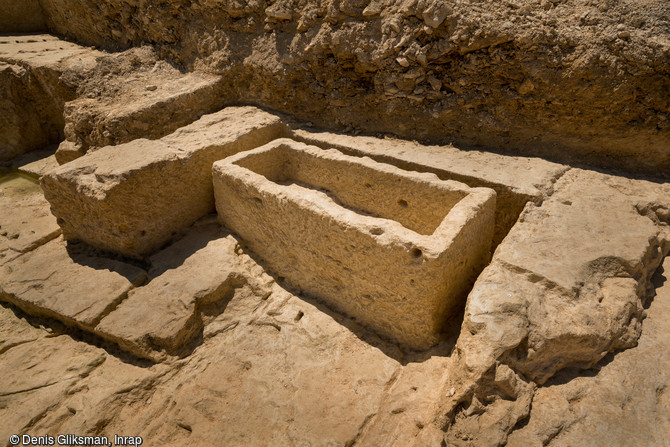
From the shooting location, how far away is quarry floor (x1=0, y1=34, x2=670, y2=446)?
2223mm

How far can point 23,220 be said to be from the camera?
455 centimetres

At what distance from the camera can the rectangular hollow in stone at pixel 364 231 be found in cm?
274

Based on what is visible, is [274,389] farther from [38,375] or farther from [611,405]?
[611,405]

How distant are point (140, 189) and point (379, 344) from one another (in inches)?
92.4

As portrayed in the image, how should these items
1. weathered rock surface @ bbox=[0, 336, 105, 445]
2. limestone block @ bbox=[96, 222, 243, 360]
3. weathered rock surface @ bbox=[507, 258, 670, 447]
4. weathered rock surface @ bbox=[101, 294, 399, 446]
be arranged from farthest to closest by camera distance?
limestone block @ bbox=[96, 222, 243, 360] → weathered rock surface @ bbox=[0, 336, 105, 445] → weathered rock surface @ bbox=[101, 294, 399, 446] → weathered rock surface @ bbox=[507, 258, 670, 447]

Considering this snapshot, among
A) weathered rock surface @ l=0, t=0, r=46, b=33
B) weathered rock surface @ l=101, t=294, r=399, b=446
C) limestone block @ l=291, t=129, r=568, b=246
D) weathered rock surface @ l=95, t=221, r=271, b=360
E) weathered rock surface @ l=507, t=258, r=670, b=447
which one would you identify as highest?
weathered rock surface @ l=0, t=0, r=46, b=33

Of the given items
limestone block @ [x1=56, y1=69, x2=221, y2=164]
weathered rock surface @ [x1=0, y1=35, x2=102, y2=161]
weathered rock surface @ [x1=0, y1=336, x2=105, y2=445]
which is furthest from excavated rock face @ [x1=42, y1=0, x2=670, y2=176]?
weathered rock surface @ [x1=0, y1=336, x2=105, y2=445]

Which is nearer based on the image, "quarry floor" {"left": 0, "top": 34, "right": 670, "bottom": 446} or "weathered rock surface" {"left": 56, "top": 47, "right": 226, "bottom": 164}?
"quarry floor" {"left": 0, "top": 34, "right": 670, "bottom": 446}

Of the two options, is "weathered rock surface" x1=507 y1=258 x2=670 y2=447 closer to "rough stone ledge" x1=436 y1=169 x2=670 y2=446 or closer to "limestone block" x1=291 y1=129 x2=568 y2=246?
"rough stone ledge" x1=436 y1=169 x2=670 y2=446

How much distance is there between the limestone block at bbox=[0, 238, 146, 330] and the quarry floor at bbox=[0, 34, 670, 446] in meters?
0.02

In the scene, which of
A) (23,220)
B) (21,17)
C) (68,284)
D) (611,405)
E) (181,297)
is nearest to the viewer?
(611,405)

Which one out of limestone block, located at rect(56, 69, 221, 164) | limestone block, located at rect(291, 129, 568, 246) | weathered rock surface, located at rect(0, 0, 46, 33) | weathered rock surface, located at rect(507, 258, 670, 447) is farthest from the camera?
weathered rock surface, located at rect(0, 0, 46, 33)

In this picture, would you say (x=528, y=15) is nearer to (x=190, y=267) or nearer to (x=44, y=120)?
(x=190, y=267)

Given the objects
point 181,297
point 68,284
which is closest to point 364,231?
point 181,297
